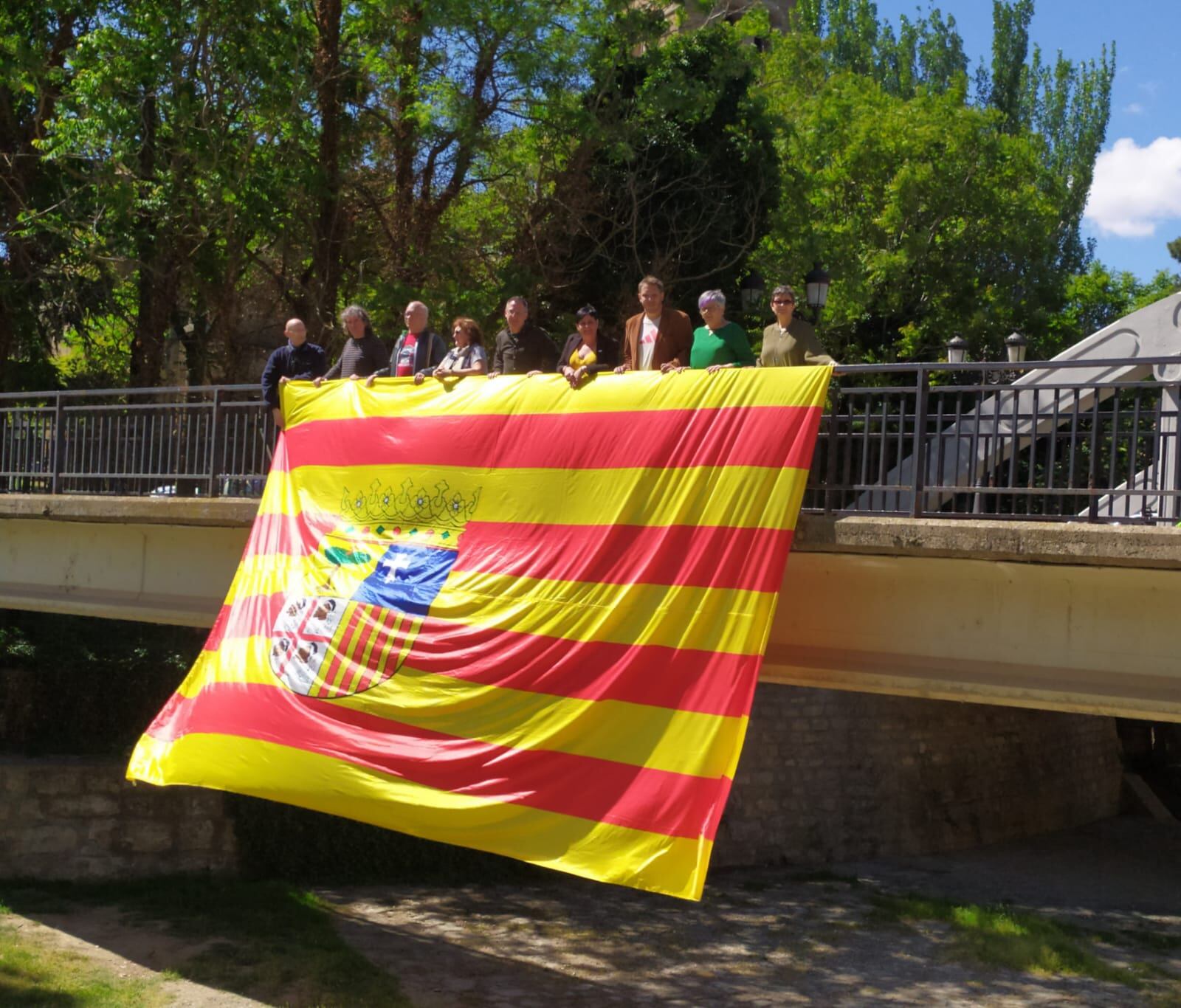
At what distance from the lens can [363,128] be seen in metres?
20.2

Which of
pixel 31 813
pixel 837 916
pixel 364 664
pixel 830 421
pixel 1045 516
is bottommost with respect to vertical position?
pixel 837 916

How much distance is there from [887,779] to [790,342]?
17148 millimetres

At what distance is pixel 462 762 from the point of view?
345 inches

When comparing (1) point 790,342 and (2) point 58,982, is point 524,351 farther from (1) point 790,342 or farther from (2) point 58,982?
(2) point 58,982

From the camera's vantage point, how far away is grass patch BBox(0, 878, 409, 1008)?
15516mm

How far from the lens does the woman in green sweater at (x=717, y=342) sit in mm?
8516

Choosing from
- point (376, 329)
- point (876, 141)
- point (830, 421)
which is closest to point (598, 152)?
point (376, 329)

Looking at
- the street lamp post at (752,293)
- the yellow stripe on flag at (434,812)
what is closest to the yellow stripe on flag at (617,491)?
the yellow stripe on flag at (434,812)

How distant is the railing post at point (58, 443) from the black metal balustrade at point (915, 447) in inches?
0.6

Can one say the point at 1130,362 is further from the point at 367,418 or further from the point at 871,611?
the point at 367,418

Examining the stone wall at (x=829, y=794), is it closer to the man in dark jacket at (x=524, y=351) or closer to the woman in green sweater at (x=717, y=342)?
the man in dark jacket at (x=524, y=351)

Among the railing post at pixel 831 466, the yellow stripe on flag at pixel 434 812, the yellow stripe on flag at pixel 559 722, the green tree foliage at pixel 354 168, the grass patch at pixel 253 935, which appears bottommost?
the grass patch at pixel 253 935

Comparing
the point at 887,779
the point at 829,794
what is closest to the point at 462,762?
the point at 829,794

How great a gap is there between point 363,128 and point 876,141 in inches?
694
